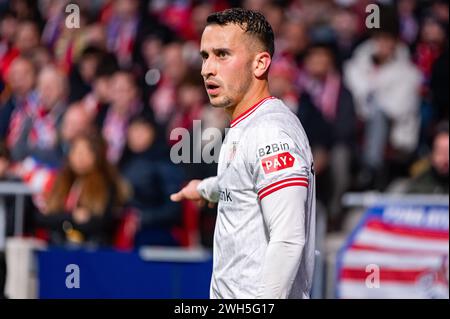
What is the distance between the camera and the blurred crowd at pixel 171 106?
10750mm

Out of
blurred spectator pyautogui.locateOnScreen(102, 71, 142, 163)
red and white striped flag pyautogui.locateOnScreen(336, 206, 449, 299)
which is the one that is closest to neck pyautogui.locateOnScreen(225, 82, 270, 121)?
red and white striped flag pyautogui.locateOnScreen(336, 206, 449, 299)

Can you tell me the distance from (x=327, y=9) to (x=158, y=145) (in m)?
4.35

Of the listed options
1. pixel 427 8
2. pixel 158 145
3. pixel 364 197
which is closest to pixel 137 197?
pixel 158 145

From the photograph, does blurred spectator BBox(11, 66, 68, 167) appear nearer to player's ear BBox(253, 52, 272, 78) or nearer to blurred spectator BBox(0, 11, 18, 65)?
blurred spectator BBox(0, 11, 18, 65)

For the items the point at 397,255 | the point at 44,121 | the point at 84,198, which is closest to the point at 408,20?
the point at 44,121

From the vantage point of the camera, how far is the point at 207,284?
8.77 meters

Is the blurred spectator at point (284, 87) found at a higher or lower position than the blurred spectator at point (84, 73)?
lower

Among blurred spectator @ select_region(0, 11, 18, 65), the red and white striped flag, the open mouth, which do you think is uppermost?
blurred spectator @ select_region(0, 11, 18, 65)

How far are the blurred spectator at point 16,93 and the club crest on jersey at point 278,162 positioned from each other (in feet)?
30.5

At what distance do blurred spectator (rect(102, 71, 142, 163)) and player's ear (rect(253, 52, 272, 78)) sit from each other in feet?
24.7

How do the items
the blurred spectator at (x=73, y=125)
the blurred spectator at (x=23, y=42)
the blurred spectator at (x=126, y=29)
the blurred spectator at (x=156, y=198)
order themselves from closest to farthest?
the blurred spectator at (x=156, y=198), the blurred spectator at (x=73, y=125), the blurred spectator at (x=126, y=29), the blurred spectator at (x=23, y=42)

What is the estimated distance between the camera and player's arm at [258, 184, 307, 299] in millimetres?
4582

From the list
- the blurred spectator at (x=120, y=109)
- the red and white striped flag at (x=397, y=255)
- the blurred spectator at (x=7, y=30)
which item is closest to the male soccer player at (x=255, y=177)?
the red and white striped flag at (x=397, y=255)

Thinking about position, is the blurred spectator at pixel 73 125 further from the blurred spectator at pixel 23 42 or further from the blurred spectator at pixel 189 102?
the blurred spectator at pixel 23 42
